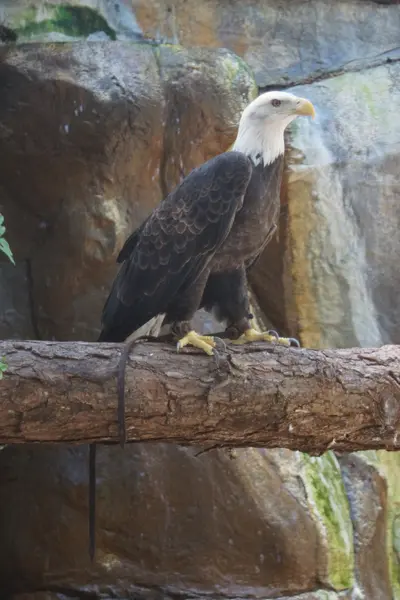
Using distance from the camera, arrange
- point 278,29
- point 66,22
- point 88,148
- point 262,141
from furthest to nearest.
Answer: point 278,29, point 66,22, point 88,148, point 262,141

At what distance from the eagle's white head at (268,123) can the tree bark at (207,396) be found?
0.78m

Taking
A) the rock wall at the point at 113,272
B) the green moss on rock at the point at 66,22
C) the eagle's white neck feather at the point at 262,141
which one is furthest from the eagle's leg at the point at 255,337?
the green moss on rock at the point at 66,22

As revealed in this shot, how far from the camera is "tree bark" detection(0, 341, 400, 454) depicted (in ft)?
6.90

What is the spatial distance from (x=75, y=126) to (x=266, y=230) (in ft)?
4.46

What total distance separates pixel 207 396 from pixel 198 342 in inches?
9.8

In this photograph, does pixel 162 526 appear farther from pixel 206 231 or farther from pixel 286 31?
pixel 286 31

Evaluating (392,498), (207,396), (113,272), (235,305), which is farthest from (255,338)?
(392,498)

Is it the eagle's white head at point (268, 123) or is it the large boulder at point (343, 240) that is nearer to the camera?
the eagle's white head at point (268, 123)

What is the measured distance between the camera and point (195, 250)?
8.76 ft

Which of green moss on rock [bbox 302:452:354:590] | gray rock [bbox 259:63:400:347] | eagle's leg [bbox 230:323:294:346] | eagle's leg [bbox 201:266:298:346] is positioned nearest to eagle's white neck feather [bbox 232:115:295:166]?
eagle's leg [bbox 201:266:298:346]

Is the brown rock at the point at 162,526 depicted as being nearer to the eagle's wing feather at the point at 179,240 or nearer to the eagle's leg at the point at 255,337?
the eagle's leg at the point at 255,337

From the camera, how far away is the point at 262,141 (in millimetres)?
2818

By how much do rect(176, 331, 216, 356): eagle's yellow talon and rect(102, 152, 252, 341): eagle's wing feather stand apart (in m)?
0.26

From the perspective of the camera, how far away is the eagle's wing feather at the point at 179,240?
8.66 feet
